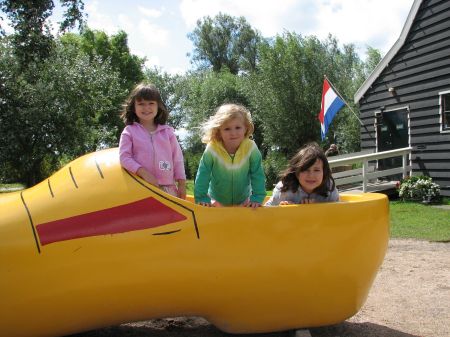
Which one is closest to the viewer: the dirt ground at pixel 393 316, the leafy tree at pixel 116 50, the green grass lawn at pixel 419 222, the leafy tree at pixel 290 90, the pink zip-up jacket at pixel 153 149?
the pink zip-up jacket at pixel 153 149

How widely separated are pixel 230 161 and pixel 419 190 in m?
6.83

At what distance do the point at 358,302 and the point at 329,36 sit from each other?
2347cm

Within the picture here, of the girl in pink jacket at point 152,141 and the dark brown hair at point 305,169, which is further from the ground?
the girl in pink jacket at point 152,141

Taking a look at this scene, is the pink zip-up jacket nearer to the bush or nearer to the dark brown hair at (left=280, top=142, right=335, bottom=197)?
the dark brown hair at (left=280, top=142, right=335, bottom=197)

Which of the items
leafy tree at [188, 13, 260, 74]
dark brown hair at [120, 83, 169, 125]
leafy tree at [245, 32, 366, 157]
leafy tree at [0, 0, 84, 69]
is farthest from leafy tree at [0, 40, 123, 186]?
leafy tree at [188, 13, 260, 74]

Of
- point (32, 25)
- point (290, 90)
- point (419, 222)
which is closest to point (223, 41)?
point (290, 90)

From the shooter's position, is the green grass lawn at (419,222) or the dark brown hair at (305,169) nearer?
the dark brown hair at (305,169)

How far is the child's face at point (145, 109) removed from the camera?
2.55 m

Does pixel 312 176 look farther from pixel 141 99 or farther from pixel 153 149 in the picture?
pixel 141 99

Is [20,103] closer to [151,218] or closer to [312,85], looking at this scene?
[151,218]

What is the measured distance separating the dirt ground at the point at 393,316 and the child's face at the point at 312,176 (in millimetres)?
790

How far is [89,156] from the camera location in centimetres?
247

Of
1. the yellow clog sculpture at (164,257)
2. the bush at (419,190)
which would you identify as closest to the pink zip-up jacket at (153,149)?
the yellow clog sculpture at (164,257)

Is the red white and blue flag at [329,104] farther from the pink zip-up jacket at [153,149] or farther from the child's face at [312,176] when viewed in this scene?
the pink zip-up jacket at [153,149]
